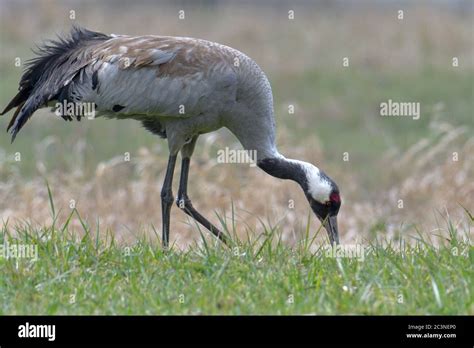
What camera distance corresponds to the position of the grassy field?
17.5 feet

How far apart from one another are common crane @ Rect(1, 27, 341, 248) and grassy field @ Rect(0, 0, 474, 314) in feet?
1.80

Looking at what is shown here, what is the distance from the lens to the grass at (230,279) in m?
5.15

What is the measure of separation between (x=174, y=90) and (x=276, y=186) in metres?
2.89

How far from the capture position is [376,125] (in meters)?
14.4

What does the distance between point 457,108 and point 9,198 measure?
24.6 ft

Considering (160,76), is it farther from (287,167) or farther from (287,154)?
(287,154)

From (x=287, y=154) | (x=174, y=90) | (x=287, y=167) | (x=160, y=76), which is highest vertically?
(x=160, y=76)

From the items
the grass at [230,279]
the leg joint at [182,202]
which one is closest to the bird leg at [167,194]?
the leg joint at [182,202]

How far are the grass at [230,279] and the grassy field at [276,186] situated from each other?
1cm

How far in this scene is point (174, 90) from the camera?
7.20 m

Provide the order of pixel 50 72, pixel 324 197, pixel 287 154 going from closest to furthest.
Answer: pixel 324 197, pixel 50 72, pixel 287 154

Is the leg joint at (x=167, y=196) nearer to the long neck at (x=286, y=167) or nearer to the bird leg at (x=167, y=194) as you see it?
the bird leg at (x=167, y=194)

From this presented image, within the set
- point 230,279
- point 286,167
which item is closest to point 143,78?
point 286,167
